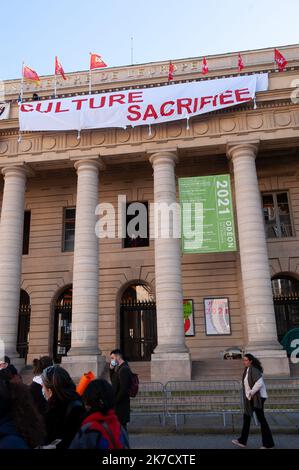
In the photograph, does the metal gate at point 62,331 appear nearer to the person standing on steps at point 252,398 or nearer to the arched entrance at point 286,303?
the arched entrance at point 286,303

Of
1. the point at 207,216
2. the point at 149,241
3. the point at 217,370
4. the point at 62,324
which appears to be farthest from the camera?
the point at 149,241

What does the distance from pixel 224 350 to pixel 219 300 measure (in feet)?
7.91

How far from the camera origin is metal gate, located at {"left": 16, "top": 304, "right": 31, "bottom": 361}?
21.5 meters

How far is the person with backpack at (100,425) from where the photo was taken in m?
2.88

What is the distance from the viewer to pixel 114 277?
70.4ft

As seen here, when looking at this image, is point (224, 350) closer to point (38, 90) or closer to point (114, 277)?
point (114, 277)

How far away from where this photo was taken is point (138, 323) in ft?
69.9

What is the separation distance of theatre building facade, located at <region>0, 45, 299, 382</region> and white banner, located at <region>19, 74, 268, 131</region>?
70 cm

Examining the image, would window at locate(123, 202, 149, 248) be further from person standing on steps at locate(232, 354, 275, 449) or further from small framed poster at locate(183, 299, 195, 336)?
person standing on steps at locate(232, 354, 275, 449)

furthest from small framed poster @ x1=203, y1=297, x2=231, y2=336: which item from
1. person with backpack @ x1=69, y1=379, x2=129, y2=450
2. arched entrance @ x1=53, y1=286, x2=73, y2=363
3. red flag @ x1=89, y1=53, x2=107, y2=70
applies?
person with backpack @ x1=69, y1=379, x2=129, y2=450

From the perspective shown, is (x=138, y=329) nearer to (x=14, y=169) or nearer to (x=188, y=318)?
(x=188, y=318)

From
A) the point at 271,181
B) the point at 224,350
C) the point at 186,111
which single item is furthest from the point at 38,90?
the point at 224,350

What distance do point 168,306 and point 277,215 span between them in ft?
28.6

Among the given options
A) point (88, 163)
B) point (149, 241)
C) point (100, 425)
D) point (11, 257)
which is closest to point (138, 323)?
point (149, 241)
